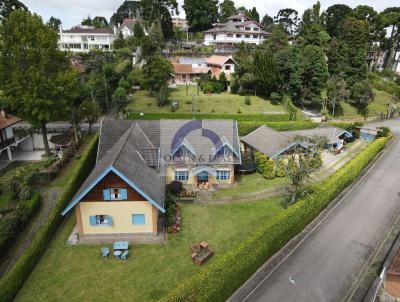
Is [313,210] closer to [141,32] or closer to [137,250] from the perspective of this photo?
[137,250]

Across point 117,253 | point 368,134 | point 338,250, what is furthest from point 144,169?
point 368,134

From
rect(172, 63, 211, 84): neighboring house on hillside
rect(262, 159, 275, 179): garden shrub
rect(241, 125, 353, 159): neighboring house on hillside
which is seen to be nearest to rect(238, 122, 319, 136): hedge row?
rect(241, 125, 353, 159): neighboring house on hillside

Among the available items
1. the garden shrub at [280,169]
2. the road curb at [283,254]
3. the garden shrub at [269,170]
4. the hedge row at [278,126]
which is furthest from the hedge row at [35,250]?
the hedge row at [278,126]

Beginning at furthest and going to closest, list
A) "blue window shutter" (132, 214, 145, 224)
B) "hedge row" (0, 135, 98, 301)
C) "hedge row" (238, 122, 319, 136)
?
1. "hedge row" (238, 122, 319, 136)
2. "blue window shutter" (132, 214, 145, 224)
3. "hedge row" (0, 135, 98, 301)

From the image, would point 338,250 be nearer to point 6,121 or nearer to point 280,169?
point 280,169

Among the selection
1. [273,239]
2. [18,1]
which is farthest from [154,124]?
[18,1]

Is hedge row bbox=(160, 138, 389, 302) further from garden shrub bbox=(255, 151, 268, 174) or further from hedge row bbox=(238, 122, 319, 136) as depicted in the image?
hedge row bbox=(238, 122, 319, 136)
